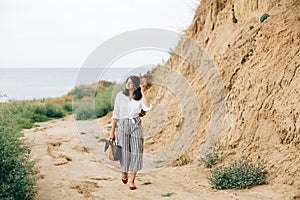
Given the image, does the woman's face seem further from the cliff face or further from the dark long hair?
the cliff face

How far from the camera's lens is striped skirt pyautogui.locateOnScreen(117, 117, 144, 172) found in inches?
280

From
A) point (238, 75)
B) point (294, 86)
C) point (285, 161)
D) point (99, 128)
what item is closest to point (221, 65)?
point (238, 75)

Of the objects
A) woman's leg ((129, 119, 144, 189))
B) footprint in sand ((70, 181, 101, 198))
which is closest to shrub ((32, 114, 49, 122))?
footprint in sand ((70, 181, 101, 198))

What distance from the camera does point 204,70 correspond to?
10680 millimetres

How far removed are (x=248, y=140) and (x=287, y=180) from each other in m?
1.48

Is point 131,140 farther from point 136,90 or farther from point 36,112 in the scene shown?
point 36,112

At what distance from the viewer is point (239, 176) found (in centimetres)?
717

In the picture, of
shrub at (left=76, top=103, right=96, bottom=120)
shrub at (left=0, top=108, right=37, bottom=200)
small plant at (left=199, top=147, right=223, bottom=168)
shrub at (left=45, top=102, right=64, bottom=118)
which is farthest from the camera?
shrub at (left=45, top=102, right=64, bottom=118)

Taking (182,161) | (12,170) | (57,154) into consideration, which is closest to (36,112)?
(57,154)

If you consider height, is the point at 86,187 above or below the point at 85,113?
below

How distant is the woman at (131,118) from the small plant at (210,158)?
1.68 metres

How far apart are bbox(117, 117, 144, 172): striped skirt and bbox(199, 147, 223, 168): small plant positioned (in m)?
1.68

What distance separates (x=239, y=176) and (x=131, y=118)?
6.55ft

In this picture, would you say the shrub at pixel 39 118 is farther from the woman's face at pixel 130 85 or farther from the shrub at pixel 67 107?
the woman's face at pixel 130 85
